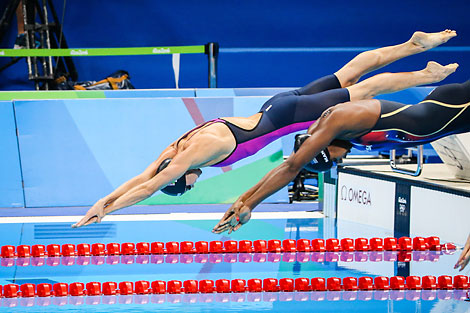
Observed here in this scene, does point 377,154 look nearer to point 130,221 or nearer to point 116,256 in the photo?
point 130,221

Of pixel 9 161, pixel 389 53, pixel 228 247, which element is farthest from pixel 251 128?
pixel 9 161

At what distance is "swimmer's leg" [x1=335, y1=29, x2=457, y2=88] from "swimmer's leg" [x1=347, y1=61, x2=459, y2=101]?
173 mm

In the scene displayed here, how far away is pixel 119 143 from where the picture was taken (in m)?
8.24

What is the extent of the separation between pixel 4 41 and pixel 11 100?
3.39 metres

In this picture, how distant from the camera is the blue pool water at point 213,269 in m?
4.73

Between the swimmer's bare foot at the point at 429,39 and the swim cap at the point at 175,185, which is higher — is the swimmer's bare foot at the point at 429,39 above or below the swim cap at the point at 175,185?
above

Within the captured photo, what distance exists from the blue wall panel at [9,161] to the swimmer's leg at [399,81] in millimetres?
4565

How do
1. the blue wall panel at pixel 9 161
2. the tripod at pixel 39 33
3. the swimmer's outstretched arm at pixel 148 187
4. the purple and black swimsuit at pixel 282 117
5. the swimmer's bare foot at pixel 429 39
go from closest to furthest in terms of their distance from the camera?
the swimmer's outstretched arm at pixel 148 187, the purple and black swimsuit at pixel 282 117, the swimmer's bare foot at pixel 429 39, the blue wall panel at pixel 9 161, the tripod at pixel 39 33

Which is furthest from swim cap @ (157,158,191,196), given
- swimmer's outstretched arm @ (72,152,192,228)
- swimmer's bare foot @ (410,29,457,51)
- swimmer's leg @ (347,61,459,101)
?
swimmer's bare foot @ (410,29,457,51)

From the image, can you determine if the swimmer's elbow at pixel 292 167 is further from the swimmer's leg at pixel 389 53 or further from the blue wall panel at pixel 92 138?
the blue wall panel at pixel 92 138

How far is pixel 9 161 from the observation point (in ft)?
26.7

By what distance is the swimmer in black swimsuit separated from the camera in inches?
168

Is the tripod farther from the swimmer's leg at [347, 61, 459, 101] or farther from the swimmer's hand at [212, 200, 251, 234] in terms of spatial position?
the swimmer's hand at [212, 200, 251, 234]

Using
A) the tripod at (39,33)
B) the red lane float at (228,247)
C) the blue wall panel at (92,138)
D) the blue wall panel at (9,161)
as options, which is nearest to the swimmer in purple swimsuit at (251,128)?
the red lane float at (228,247)
